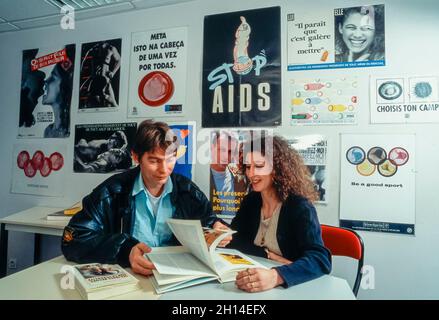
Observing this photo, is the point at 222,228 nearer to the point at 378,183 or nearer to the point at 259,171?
the point at 259,171

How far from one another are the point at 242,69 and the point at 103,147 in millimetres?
1151

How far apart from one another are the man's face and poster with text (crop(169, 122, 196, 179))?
1.17 ft

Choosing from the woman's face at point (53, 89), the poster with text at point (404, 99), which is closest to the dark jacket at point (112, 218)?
the poster with text at point (404, 99)

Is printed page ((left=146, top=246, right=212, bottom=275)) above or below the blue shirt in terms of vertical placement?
below

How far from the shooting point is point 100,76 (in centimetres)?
195

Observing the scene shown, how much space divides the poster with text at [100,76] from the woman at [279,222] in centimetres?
115

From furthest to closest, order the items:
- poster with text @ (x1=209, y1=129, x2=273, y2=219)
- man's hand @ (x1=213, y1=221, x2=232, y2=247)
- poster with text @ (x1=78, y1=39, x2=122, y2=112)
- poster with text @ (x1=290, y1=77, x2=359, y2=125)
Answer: poster with text @ (x1=78, y1=39, x2=122, y2=112), poster with text @ (x1=209, y1=129, x2=273, y2=219), poster with text @ (x1=290, y1=77, x2=359, y2=125), man's hand @ (x1=213, y1=221, x2=232, y2=247)

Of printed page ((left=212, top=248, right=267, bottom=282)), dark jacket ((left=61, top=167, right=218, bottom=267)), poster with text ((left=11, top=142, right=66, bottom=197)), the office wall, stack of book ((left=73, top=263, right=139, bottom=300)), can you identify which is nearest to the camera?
stack of book ((left=73, top=263, right=139, bottom=300))

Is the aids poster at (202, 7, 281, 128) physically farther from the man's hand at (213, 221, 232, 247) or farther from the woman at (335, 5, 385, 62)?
the man's hand at (213, 221, 232, 247)

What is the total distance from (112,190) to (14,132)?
5.34 ft

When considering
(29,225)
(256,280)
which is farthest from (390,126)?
(29,225)

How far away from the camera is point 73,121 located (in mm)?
2018

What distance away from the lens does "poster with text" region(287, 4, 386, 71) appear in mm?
1523

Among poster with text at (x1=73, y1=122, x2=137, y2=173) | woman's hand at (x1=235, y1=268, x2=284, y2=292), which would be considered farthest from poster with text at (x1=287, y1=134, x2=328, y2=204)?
poster with text at (x1=73, y1=122, x2=137, y2=173)
